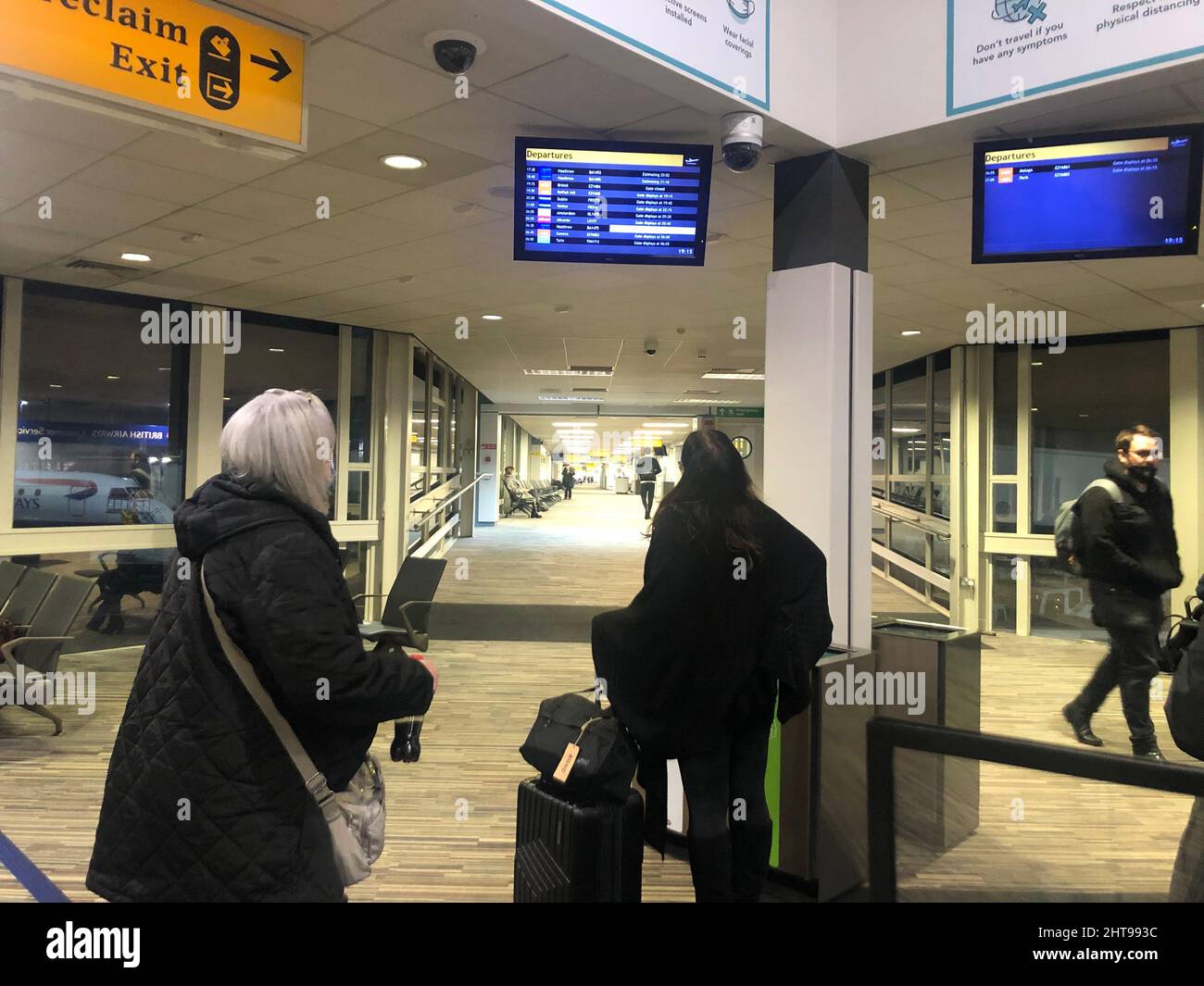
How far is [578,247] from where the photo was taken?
3.31 metres

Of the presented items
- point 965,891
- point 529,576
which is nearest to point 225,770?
point 965,891

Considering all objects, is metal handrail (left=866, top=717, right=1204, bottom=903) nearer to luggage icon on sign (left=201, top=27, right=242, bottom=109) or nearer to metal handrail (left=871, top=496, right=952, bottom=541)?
luggage icon on sign (left=201, top=27, right=242, bottom=109)

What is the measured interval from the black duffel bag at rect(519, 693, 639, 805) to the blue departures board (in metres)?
2.25

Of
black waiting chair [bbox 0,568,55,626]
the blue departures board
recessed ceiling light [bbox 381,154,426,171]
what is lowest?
black waiting chair [bbox 0,568,55,626]

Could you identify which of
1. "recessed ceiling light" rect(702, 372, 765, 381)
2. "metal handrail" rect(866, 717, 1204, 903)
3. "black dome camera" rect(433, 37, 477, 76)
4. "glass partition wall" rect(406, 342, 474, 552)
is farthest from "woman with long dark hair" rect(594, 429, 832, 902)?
"recessed ceiling light" rect(702, 372, 765, 381)

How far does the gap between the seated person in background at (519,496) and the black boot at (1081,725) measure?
18.8m

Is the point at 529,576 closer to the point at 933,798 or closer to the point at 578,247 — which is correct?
the point at 578,247

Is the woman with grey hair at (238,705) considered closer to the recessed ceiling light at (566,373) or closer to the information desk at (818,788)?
the information desk at (818,788)

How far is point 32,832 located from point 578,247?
3195mm

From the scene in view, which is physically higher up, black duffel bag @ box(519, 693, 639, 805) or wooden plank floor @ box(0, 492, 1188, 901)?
black duffel bag @ box(519, 693, 639, 805)

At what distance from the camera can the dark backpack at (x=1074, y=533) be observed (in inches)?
165

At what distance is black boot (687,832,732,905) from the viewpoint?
→ 2.29 metres

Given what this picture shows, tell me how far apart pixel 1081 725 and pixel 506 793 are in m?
3.13

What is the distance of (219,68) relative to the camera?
233cm
